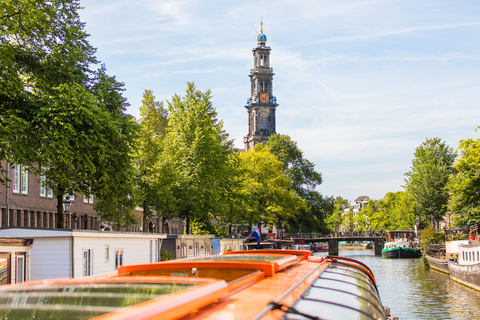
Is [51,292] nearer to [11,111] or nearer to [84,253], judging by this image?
[84,253]

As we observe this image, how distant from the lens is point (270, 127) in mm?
139000

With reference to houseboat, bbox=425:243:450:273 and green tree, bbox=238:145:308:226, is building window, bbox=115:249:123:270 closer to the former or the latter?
houseboat, bbox=425:243:450:273

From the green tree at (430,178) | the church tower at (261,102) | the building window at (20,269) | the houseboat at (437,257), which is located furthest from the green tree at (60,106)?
the church tower at (261,102)

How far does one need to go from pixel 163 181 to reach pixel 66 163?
14.0 meters

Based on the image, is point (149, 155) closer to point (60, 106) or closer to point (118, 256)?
point (118, 256)

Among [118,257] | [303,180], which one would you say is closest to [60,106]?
[118,257]

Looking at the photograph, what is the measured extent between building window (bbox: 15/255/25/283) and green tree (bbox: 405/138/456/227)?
57403mm

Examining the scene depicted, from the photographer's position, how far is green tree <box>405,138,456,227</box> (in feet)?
225

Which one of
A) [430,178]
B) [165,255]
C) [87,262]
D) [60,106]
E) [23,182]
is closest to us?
[87,262]

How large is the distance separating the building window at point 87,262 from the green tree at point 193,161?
15822 millimetres

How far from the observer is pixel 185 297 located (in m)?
3.09

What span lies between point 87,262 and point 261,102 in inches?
4722

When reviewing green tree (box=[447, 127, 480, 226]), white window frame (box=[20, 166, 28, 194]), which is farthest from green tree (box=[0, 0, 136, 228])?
green tree (box=[447, 127, 480, 226])

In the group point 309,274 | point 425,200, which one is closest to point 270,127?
point 425,200
